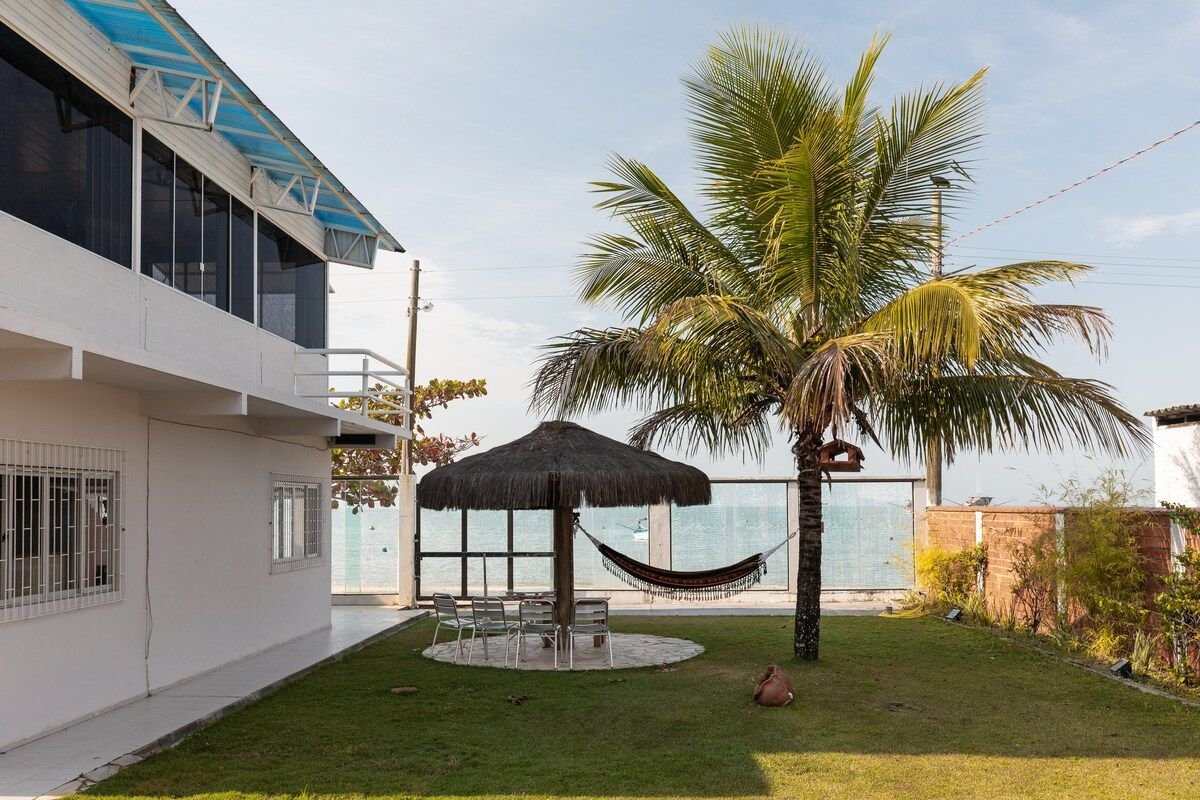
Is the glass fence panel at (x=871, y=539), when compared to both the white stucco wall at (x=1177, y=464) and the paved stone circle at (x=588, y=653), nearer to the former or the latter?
the white stucco wall at (x=1177, y=464)

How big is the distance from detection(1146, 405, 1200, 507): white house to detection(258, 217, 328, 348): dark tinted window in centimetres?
1064

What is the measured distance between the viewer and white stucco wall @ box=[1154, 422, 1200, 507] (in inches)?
510

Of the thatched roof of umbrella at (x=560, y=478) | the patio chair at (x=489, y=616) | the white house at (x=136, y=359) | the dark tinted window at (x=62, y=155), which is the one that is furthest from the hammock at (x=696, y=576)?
the dark tinted window at (x=62, y=155)

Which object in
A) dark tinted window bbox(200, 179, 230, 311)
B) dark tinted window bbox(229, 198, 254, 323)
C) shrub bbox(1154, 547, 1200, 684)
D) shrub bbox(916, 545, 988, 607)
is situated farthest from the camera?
shrub bbox(916, 545, 988, 607)

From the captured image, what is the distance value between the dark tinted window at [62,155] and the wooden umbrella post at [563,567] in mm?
4669

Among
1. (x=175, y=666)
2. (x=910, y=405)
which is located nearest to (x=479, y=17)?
(x=910, y=405)

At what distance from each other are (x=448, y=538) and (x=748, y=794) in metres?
10.3

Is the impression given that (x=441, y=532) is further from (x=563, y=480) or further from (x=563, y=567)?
(x=563, y=480)

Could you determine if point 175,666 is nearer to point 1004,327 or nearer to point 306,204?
point 306,204

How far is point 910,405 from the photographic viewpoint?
32.7ft

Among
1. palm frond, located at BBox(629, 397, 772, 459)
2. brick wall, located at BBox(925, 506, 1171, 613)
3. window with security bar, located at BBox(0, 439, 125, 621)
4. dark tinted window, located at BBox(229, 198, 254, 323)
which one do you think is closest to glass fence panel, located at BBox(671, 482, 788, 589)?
brick wall, located at BBox(925, 506, 1171, 613)

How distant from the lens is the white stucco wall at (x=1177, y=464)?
1295 centimetres

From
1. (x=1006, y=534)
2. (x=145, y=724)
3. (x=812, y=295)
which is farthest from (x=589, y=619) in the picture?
(x=1006, y=534)

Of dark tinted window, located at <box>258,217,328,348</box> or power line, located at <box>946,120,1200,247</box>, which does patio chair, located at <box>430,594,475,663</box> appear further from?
power line, located at <box>946,120,1200,247</box>
